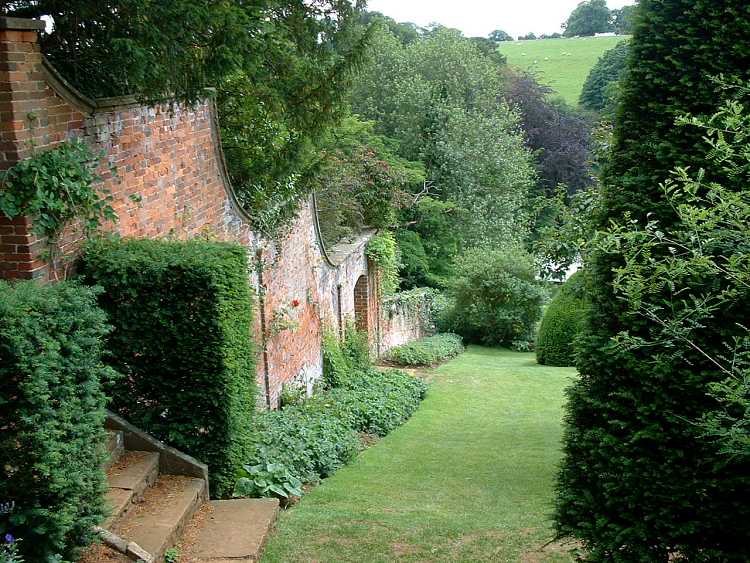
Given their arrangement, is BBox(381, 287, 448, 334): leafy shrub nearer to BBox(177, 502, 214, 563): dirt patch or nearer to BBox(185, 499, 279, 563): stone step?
BBox(185, 499, 279, 563): stone step

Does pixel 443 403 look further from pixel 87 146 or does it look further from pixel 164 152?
pixel 87 146

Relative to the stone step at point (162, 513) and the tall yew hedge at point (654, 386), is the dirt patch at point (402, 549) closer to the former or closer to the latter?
the tall yew hedge at point (654, 386)

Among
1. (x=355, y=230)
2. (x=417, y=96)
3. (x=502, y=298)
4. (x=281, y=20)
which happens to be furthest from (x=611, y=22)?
(x=281, y=20)

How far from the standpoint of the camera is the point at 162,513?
215 inches

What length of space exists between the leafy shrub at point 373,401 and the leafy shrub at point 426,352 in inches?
157

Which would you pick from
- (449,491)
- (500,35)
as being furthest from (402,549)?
(500,35)

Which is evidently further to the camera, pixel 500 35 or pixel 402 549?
A: pixel 500 35

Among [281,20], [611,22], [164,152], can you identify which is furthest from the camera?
[611,22]

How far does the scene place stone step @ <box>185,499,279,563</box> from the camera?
534 cm

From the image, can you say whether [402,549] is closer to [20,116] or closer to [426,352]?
[20,116]

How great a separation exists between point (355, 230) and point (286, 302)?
7.91 meters

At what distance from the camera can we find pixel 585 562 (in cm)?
510

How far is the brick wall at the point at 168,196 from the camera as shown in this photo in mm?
5469

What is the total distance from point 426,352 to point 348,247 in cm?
480
